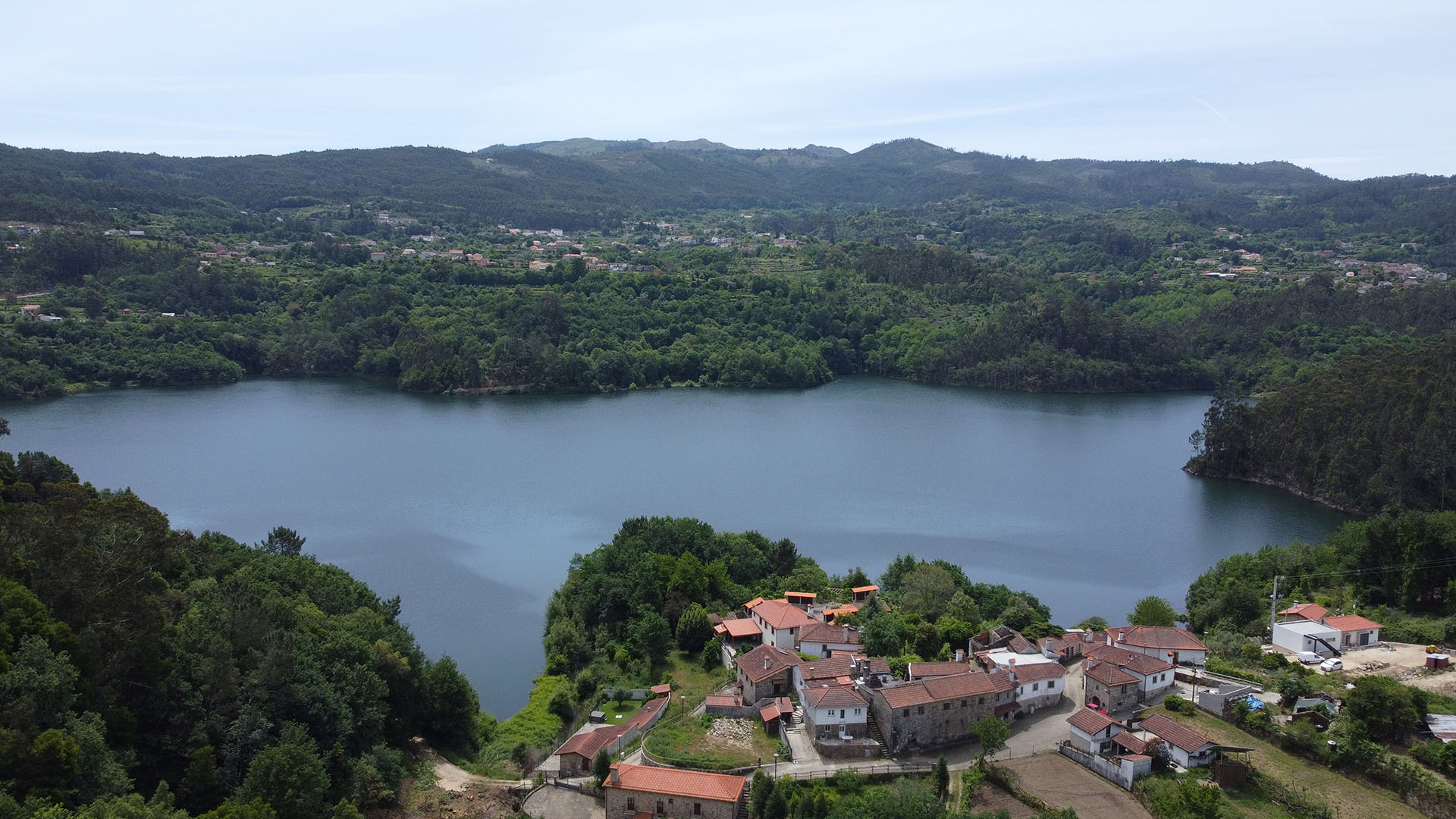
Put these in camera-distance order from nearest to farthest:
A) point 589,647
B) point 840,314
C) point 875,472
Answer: point 589,647, point 875,472, point 840,314

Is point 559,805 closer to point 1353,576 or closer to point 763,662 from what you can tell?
point 763,662

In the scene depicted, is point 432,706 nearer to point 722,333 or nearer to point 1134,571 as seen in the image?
point 1134,571

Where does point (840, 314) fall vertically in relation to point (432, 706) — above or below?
above

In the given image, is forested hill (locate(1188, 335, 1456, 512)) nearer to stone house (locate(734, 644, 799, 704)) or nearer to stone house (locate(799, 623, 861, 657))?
stone house (locate(799, 623, 861, 657))

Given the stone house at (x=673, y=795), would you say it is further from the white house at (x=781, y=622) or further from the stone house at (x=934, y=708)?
the white house at (x=781, y=622)

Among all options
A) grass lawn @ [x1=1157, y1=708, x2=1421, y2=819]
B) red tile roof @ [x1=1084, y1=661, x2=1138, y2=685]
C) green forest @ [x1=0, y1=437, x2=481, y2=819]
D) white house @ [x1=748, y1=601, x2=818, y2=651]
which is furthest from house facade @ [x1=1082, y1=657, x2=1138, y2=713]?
green forest @ [x1=0, y1=437, x2=481, y2=819]

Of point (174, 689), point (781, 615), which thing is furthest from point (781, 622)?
point (174, 689)

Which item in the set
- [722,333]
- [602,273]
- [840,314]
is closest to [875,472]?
[722,333]
